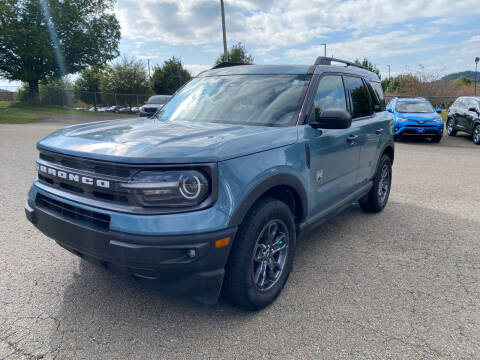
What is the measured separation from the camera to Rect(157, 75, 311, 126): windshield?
3.29m

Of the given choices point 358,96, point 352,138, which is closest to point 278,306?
point 352,138

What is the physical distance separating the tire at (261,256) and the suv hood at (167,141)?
0.48m

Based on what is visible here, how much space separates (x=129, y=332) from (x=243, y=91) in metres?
2.32

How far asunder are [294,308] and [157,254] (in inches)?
50.1

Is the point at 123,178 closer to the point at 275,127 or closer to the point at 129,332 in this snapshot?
the point at 129,332

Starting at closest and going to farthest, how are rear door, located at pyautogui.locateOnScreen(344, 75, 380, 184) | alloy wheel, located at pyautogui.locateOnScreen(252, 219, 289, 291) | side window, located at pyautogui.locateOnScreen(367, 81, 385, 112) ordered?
alloy wheel, located at pyautogui.locateOnScreen(252, 219, 289, 291)
rear door, located at pyautogui.locateOnScreen(344, 75, 380, 184)
side window, located at pyautogui.locateOnScreen(367, 81, 385, 112)

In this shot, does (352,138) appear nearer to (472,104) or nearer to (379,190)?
(379,190)

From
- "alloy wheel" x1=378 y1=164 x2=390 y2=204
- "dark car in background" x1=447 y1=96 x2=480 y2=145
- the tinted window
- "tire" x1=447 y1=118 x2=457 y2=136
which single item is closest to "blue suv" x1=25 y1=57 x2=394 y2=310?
"alloy wheel" x1=378 y1=164 x2=390 y2=204

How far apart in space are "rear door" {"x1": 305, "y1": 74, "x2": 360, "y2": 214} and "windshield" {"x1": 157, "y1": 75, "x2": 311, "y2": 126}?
22 centimetres

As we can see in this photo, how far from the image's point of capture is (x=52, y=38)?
32656 mm

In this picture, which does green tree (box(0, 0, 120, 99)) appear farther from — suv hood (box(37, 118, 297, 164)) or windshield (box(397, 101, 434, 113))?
suv hood (box(37, 118, 297, 164))

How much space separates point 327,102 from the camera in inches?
144

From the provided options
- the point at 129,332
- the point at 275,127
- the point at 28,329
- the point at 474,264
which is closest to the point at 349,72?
the point at 275,127

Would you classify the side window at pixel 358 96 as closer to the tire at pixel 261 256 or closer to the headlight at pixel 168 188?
the tire at pixel 261 256
